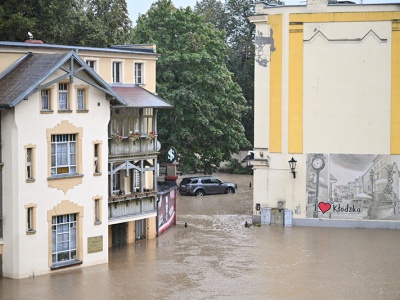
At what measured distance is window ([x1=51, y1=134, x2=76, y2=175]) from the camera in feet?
121

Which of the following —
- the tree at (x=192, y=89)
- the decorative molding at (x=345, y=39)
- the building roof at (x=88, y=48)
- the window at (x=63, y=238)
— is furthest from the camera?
the tree at (x=192, y=89)

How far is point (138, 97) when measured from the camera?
139 ft

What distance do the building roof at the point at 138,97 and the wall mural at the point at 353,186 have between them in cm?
883

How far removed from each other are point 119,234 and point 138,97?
6.00 metres

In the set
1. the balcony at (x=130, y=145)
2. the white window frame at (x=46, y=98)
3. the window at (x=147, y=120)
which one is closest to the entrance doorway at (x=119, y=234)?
the balcony at (x=130, y=145)

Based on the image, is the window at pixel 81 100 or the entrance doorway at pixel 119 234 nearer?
the window at pixel 81 100

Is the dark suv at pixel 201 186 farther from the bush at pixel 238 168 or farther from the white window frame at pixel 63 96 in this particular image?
the white window frame at pixel 63 96

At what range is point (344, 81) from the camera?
153 feet

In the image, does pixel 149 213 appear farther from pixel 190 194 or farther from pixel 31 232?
pixel 190 194

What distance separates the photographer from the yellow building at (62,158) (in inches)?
1388

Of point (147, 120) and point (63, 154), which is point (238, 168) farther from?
point (63, 154)

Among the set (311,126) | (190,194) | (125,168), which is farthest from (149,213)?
(190,194)

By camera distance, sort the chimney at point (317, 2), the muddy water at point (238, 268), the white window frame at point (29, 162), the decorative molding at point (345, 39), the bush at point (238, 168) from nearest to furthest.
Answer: the muddy water at point (238, 268)
the white window frame at point (29, 162)
the decorative molding at point (345, 39)
the chimney at point (317, 2)
the bush at point (238, 168)

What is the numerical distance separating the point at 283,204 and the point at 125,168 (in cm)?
991
